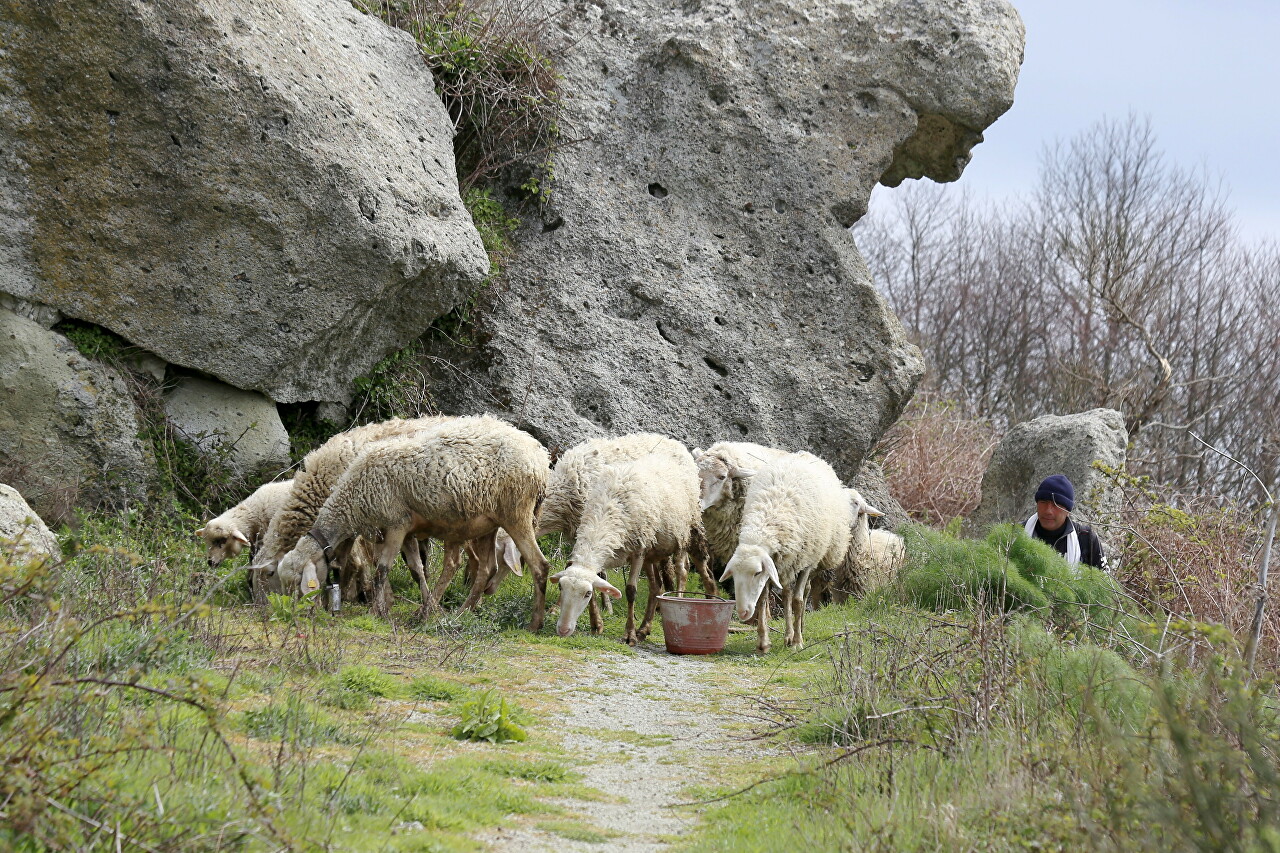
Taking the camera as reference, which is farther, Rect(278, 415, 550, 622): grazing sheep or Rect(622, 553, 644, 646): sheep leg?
Rect(622, 553, 644, 646): sheep leg

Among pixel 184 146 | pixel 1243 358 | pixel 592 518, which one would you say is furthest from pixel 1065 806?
pixel 1243 358

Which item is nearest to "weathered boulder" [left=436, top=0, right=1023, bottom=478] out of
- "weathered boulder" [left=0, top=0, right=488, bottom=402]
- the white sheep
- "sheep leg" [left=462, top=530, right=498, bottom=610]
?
the white sheep

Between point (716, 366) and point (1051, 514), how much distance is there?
509 cm

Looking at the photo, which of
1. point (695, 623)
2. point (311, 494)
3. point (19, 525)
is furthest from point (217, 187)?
point (695, 623)

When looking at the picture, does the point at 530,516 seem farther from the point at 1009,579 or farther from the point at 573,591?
the point at 1009,579

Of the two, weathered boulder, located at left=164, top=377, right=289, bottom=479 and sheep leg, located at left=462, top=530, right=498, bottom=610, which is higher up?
weathered boulder, located at left=164, top=377, right=289, bottom=479

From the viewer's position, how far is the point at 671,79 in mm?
14031

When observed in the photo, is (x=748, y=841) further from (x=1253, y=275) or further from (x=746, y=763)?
(x=1253, y=275)

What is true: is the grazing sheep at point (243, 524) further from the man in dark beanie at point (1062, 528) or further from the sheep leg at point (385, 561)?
the man in dark beanie at point (1062, 528)

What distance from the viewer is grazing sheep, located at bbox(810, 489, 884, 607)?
11.0 meters

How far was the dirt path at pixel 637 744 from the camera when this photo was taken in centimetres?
429

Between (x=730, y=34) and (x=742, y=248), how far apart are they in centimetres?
285

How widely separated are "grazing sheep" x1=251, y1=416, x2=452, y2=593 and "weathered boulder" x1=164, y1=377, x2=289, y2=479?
3.80 ft

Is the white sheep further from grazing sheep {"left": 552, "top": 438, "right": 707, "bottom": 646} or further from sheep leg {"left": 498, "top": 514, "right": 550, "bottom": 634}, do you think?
sheep leg {"left": 498, "top": 514, "right": 550, "bottom": 634}
